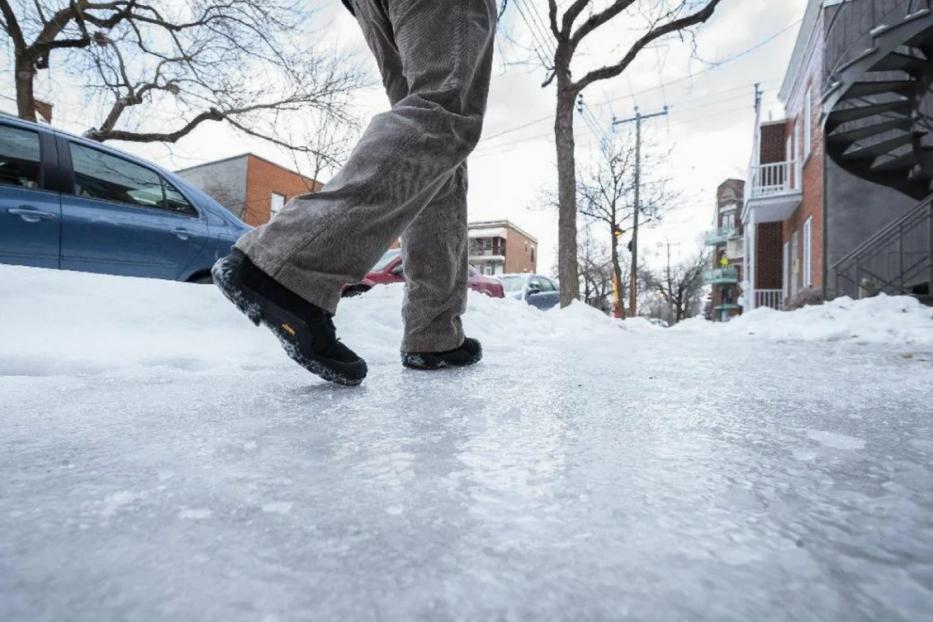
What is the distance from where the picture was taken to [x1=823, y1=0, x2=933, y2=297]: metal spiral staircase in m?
5.82

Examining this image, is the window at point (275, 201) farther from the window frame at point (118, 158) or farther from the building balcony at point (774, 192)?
the window frame at point (118, 158)

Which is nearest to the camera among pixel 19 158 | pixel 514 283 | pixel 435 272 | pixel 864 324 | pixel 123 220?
pixel 435 272

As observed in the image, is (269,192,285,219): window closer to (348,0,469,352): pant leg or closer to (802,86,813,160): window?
(802,86,813,160): window

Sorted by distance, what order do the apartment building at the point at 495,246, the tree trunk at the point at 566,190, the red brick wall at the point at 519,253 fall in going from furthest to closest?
the red brick wall at the point at 519,253 < the apartment building at the point at 495,246 < the tree trunk at the point at 566,190

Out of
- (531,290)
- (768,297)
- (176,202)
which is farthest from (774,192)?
(176,202)

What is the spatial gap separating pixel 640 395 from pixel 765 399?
0.25m

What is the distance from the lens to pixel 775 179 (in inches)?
620

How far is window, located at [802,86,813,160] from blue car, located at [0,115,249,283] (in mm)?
13630

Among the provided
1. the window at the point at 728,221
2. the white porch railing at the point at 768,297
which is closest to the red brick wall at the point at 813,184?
the white porch railing at the point at 768,297

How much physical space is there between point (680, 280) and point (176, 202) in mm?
49584

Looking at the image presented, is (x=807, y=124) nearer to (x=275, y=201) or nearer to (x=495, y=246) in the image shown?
(x=275, y=201)

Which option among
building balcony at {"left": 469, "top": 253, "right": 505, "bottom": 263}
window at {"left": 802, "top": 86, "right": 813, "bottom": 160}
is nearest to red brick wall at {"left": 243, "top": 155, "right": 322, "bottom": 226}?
window at {"left": 802, "top": 86, "right": 813, "bottom": 160}

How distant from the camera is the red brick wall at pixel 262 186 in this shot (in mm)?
26531

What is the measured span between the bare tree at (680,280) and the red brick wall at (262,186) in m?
31.3
